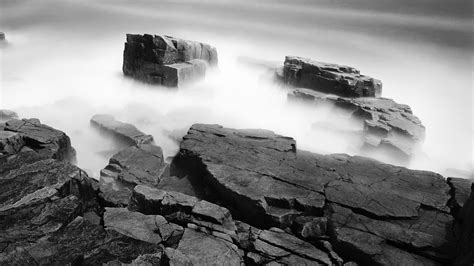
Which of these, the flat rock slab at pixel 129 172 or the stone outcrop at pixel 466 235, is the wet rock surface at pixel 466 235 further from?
the flat rock slab at pixel 129 172

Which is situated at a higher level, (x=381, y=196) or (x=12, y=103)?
(x=381, y=196)

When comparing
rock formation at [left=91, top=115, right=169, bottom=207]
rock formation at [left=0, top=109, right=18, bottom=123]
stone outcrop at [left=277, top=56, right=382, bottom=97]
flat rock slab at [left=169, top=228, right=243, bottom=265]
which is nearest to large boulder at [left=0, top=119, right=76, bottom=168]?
rock formation at [left=91, top=115, right=169, bottom=207]

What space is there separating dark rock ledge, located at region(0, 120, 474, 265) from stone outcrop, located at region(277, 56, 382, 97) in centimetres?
734

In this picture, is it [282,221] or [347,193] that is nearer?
[282,221]

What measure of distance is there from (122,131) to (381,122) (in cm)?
929

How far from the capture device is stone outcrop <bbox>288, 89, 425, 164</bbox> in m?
10.7

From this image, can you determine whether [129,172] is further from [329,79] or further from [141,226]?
[329,79]

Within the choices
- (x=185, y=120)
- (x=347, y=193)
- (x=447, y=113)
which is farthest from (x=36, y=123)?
(x=447, y=113)

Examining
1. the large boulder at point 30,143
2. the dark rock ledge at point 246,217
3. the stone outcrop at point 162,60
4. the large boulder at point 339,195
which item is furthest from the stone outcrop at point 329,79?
the large boulder at point 30,143

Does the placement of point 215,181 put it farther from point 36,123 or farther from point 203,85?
point 203,85

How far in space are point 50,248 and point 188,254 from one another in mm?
2036

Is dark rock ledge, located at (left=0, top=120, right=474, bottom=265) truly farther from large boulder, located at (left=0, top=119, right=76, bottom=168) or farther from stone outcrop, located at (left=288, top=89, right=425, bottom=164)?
stone outcrop, located at (left=288, top=89, right=425, bottom=164)

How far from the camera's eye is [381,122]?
12078 millimetres

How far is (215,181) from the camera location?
7.27m
